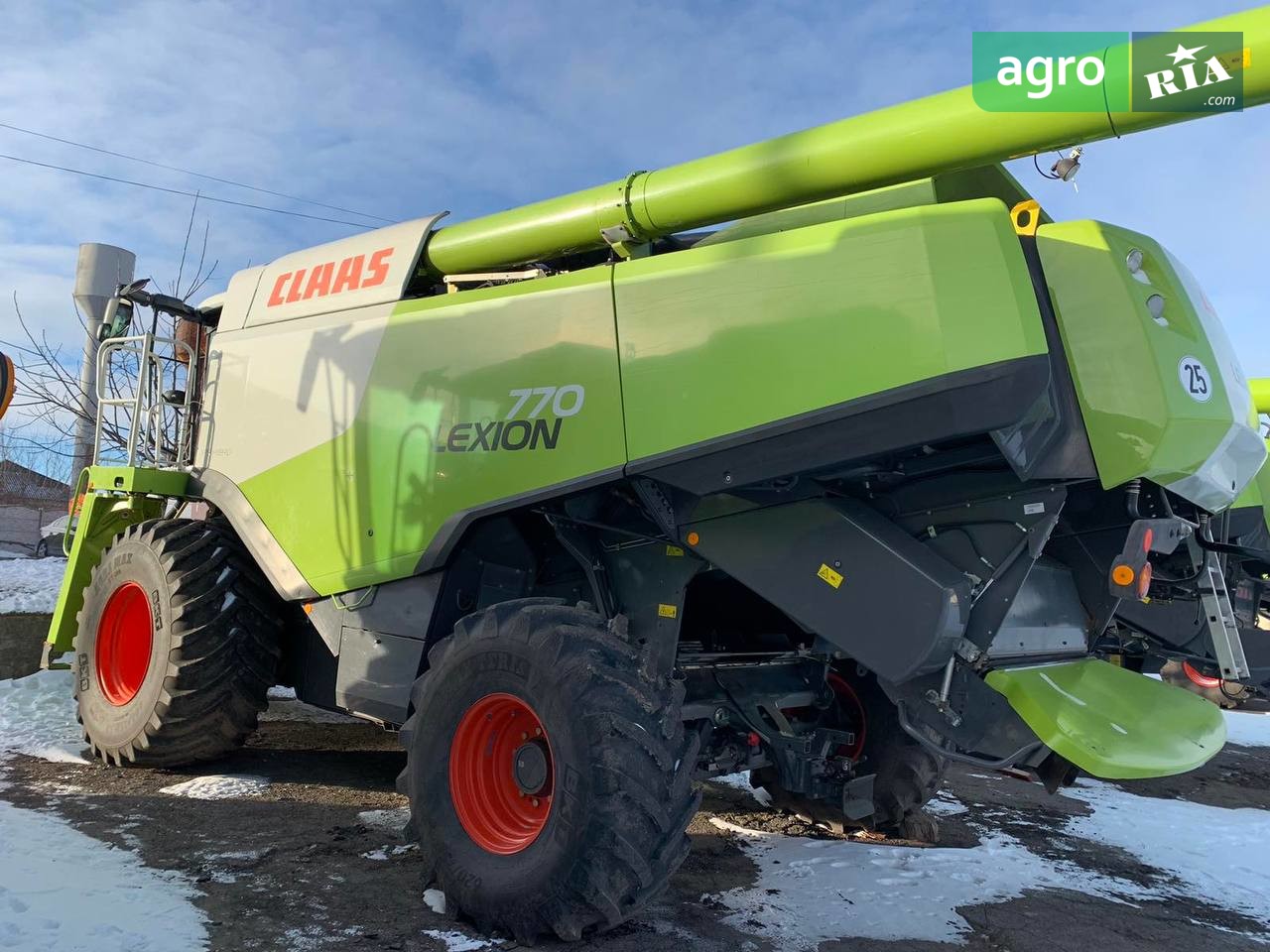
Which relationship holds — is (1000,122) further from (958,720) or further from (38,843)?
(38,843)

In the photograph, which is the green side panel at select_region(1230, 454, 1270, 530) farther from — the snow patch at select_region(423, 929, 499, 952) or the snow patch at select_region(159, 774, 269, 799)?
the snow patch at select_region(159, 774, 269, 799)

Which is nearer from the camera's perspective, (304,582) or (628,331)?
(628,331)

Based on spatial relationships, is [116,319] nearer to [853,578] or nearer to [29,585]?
[29,585]

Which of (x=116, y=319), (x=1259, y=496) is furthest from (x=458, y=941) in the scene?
(x=1259, y=496)

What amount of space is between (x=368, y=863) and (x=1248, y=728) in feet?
29.8

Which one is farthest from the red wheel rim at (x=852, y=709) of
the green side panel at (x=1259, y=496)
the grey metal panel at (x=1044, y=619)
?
the green side panel at (x=1259, y=496)

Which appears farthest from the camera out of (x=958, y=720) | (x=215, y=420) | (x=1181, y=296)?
(x=215, y=420)

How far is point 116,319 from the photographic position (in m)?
5.93

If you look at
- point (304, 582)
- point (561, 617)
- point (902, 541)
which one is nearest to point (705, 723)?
point (561, 617)

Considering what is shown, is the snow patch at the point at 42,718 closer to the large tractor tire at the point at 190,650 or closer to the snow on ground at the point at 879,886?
the large tractor tire at the point at 190,650

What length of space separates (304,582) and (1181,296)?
406cm

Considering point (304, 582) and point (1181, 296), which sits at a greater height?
point (1181, 296)

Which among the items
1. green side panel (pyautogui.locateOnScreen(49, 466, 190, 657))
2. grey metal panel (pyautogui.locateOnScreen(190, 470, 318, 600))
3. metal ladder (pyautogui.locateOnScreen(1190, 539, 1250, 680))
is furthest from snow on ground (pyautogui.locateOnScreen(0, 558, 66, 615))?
metal ladder (pyautogui.locateOnScreen(1190, 539, 1250, 680))

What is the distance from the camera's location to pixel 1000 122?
3104 millimetres
